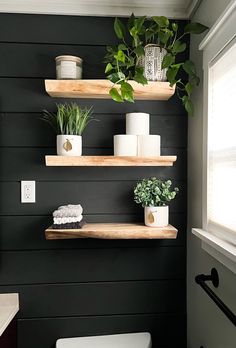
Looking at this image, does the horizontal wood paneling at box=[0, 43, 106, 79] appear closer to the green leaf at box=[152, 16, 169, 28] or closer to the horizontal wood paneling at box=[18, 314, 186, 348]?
the green leaf at box=[152, 16, 169, 28]

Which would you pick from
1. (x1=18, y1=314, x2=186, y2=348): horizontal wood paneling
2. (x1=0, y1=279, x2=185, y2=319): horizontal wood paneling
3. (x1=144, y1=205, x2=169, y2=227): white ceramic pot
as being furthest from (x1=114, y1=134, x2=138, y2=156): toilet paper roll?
(x1=18, y1=314, x2=186, y2=348): horizontal wood paneling

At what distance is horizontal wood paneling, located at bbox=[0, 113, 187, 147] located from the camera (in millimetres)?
1443

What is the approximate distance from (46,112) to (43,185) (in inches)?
14.0

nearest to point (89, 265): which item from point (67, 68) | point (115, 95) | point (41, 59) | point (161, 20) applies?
point (115, 95)

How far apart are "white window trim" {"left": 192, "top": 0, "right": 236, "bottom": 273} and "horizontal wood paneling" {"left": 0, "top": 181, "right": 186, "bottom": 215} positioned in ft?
1.25

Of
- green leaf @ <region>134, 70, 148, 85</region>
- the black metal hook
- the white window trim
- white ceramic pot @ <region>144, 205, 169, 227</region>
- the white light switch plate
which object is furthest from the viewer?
the white light switch plate

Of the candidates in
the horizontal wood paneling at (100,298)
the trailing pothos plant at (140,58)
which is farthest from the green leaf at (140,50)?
the horizontal wood paneling at (100,298)

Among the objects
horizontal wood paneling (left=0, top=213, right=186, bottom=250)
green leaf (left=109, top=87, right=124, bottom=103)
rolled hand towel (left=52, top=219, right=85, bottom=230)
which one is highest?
green leaf (left=109, top=87, right=124, bottom=103)

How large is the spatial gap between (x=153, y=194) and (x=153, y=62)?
583 millimetres

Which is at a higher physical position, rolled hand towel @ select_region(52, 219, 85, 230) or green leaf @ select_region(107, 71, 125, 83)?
green leaf @ select_region(107, 71, 125, 83)

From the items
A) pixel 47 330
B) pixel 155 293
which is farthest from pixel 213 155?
pixel 47 330

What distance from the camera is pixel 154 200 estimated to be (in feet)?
4.41

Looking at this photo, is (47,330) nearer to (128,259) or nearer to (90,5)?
(128,259)

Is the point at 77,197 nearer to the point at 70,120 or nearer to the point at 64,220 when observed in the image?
the point at 64,220
